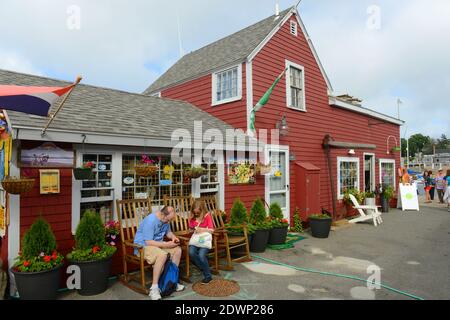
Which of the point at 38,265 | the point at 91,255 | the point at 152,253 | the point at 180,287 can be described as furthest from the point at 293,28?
the point at 38,265

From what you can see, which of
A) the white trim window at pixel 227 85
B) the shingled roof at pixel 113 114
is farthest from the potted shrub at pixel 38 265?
the white trim window at pixel 227 85

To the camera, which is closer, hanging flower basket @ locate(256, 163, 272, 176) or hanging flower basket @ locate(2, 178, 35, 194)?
hanging flower basket @ locate(2, 178, 35, 194)

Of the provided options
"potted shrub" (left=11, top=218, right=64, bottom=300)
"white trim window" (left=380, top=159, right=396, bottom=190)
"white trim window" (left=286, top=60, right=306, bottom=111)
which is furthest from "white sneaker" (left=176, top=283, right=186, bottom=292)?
"white trim window" (left=380, top=159, right=396, bottom=190)

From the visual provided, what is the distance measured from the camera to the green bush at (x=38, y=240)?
387 centimetres

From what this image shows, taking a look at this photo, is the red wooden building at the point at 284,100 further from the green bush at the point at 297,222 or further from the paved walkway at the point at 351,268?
the paved walkway at the point at 351,268

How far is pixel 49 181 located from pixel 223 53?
275 inches

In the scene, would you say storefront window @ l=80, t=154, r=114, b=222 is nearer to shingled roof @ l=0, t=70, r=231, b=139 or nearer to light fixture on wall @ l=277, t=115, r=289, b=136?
shingled roof @ l=0, t=70, r=231, b=139

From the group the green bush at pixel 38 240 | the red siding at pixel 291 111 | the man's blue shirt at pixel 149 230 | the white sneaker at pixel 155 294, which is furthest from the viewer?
the red siding at pixel 291 111

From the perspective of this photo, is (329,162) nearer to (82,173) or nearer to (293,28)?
(293,28)

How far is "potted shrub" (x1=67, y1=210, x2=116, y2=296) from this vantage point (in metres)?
4.15

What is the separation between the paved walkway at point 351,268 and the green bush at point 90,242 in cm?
57

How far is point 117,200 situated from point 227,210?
285 cm

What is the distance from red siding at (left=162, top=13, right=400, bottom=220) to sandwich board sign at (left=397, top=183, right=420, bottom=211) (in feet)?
9.84
